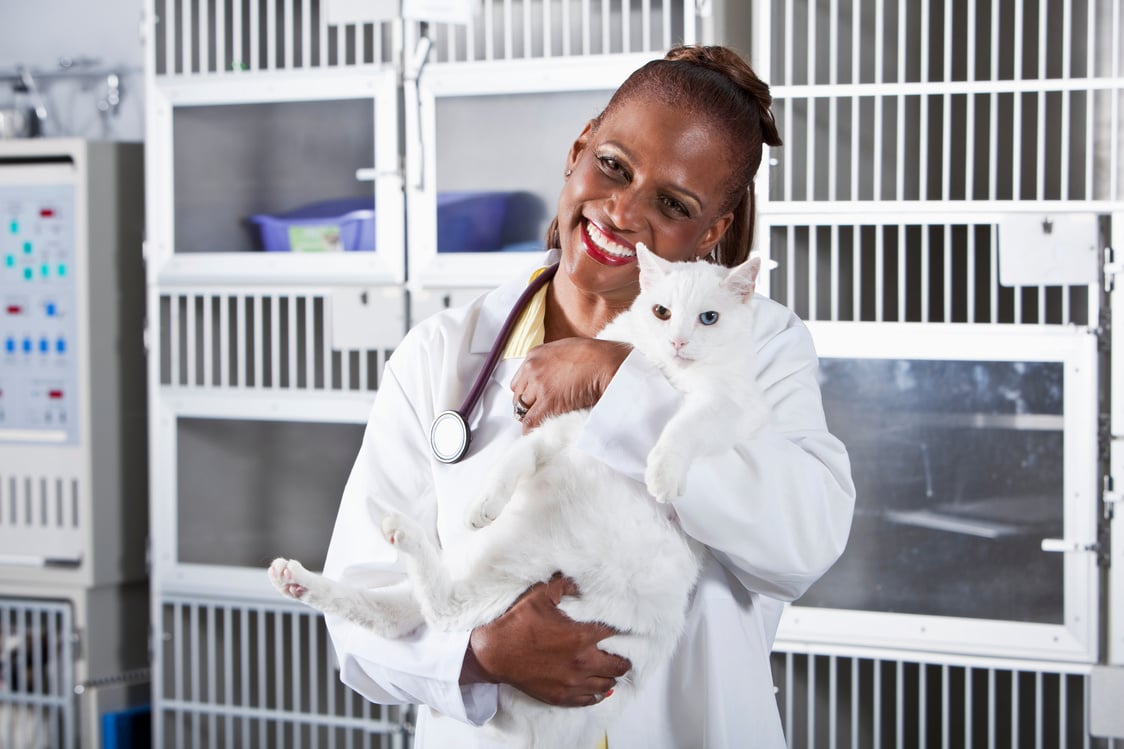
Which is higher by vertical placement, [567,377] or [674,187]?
[674,187]

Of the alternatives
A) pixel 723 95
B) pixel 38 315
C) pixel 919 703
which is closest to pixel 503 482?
pixel 723 95

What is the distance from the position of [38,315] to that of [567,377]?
180 cm

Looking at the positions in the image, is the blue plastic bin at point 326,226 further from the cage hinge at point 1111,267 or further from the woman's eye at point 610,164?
the cage hinge at point 1111,267

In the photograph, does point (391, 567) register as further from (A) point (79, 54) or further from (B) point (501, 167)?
(A) point (79, 54)

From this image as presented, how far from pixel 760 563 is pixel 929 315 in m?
1.16

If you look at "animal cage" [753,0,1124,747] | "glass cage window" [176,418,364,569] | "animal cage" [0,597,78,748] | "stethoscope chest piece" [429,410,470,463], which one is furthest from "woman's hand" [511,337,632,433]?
"animal cage" [0,597,78,748]

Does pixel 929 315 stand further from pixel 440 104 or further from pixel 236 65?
pixel 236 65

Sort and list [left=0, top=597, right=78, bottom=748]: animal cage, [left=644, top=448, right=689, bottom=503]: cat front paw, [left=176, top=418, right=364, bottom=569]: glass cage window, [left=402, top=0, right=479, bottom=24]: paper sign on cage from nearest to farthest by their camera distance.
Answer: [left=644, top=448, right=689, bottom=503]: cat front paw < [left=402, top=0, right=479, bottom=24]: paper sign on cage < [left=176, top=418, right=364, bottom=569]: glass cage window < [left=0, top=597, right=78, bottom=748]: animal cage

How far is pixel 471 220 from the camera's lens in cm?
195

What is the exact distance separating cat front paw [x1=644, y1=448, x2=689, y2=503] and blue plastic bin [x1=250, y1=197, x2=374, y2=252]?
135 centimetres

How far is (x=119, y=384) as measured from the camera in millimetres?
2295

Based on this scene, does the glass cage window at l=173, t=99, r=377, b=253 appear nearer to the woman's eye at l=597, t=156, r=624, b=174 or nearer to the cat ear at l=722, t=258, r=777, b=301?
the woman's eye at l=597, t=156, r=624, b=174

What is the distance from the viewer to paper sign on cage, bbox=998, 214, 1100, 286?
5.45 ft

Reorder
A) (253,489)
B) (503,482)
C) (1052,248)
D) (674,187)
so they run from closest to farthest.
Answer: (503,482)
(674,187)
(1052,248)
(253,489)
